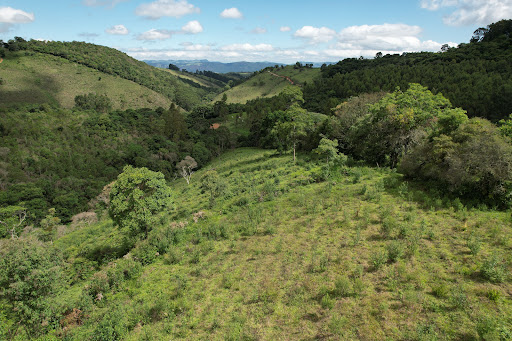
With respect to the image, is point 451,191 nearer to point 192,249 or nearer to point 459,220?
point 459,220

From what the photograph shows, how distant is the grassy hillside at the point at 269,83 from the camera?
5763 inches

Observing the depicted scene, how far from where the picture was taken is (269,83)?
160m

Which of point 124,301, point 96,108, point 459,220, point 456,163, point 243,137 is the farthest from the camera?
point 96,108

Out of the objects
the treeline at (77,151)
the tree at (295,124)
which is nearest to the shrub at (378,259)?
the tree at (295,124)

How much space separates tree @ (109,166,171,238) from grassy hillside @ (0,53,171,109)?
368 ft

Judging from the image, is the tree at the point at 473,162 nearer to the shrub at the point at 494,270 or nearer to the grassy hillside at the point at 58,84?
the shrub at the point at 494,270

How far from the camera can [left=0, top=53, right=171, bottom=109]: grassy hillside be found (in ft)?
359

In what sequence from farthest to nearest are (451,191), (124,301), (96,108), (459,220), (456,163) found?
1. (96,108)
2. (451,191)
3. (456,163)
4. (459,220)
5. (124,301)

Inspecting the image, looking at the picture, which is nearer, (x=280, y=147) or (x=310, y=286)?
(x=310, y=286)

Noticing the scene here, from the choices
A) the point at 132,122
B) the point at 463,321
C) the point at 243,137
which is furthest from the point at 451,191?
the point at 132,122

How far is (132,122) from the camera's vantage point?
9175cm

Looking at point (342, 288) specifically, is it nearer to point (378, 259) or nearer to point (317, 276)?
point (317, 276)

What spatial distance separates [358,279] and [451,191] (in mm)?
10972

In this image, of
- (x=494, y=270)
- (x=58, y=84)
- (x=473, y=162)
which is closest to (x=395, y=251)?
(x=494, y=270)
